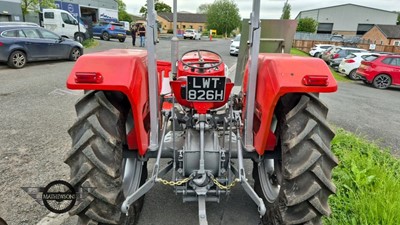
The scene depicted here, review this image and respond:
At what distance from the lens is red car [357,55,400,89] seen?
534 inches

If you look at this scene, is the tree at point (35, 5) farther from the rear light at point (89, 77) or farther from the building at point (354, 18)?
the building at point (354, 18)

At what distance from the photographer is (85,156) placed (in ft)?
7.06

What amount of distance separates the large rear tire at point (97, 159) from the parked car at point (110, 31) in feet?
90.9

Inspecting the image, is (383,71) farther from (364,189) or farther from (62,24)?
(62,24)

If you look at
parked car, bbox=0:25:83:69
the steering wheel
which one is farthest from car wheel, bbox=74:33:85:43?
the steering wheel

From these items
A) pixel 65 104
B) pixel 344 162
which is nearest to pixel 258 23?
pixel 344 162

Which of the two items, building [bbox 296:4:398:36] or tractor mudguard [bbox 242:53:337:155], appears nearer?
tractor mudguard [bbox 242:53:337:155]

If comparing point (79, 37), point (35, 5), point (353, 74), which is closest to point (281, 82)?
point (353, 74)

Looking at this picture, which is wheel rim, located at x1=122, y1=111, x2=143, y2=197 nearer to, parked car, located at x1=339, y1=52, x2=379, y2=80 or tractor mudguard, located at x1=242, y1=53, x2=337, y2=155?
tractor mudguard, located at x1=242, y1=53, x2=337, y2=155

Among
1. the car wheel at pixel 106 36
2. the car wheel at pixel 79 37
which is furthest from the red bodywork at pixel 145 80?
the car wheel at pixel 106 36

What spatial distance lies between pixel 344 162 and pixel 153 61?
3.24 meters

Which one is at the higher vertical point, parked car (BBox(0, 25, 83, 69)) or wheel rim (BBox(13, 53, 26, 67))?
parked car (BBox(0, 25, 83, 69))

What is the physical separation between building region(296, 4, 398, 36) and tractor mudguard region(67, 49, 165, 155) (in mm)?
78365

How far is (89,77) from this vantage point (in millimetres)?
2158
